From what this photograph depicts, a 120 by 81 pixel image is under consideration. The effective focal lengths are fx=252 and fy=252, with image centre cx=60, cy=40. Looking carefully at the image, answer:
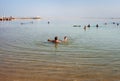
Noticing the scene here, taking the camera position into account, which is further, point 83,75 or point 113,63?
point 113,63

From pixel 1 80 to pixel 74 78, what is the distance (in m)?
3.60

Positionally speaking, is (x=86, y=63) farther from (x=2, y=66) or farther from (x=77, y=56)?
(x=2, y=66)

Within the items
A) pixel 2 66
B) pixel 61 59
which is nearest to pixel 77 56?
pixel 61 59

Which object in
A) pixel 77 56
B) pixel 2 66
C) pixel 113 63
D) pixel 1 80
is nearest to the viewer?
pixel 1 80

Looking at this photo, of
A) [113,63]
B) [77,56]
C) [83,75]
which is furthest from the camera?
[77,56]

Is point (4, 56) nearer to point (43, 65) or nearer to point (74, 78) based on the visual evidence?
point (43, 65)

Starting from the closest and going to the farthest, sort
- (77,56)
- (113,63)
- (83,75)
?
(83,75) < (113,63) < (77,56)

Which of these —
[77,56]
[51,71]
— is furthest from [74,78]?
[77,56]

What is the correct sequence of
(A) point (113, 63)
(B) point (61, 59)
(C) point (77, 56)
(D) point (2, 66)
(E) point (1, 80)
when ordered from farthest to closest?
(C) point (77, 56)
(B) point (61, 59)
(A) point (113, 63)
(D) point (2, 66)
(E) point (1, 80)

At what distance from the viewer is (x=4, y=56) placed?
60.1ft

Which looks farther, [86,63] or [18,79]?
[86,63]

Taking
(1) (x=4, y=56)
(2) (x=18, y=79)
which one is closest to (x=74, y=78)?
(2) (x=18, y=79)

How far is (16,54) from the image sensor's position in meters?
19.2

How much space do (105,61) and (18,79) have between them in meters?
6.62
